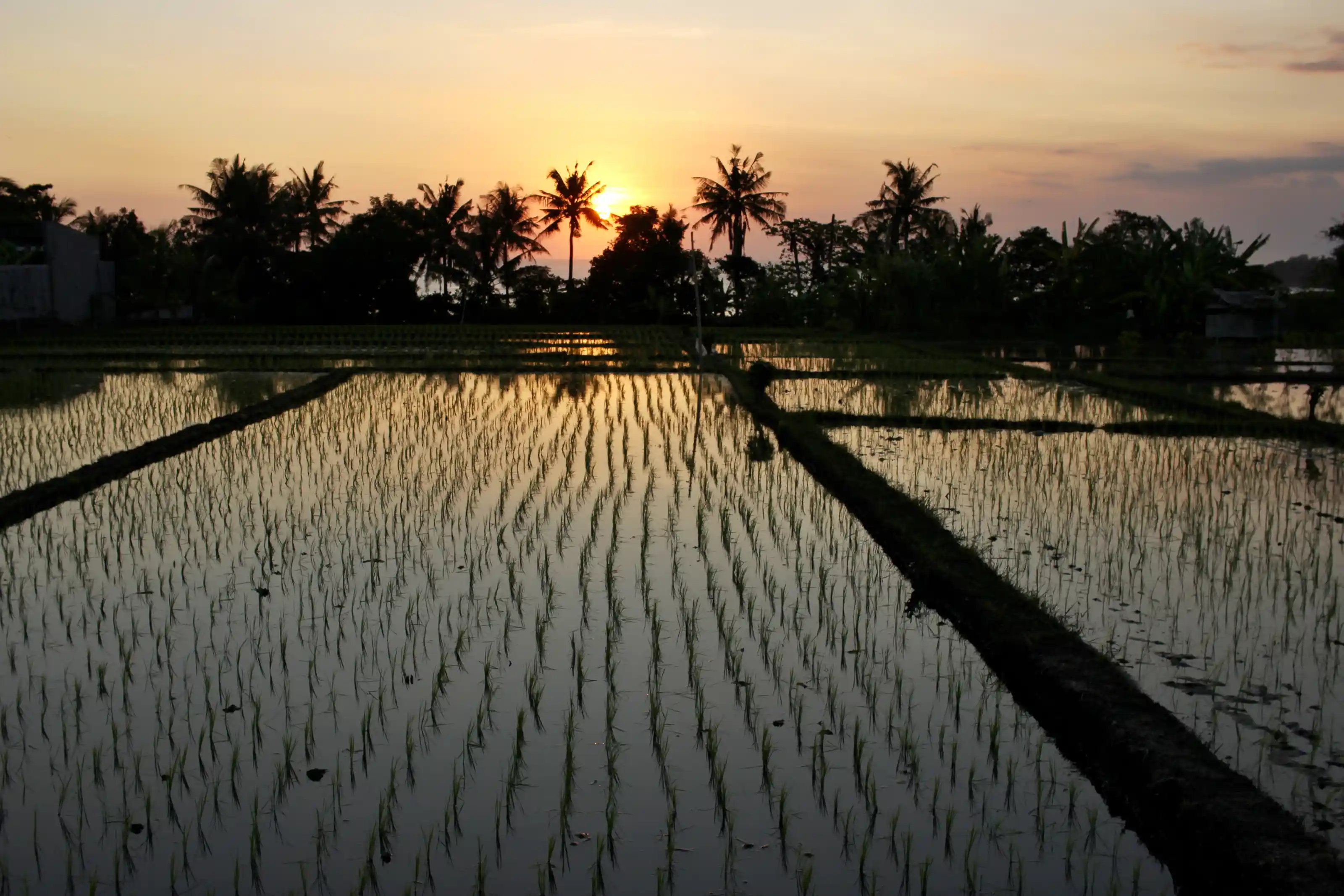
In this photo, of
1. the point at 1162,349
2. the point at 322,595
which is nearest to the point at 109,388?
the point at 322,595

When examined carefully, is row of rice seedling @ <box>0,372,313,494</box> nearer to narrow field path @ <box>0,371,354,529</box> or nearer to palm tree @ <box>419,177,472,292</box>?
narrow field path @ <box>0,371,354,529</box>

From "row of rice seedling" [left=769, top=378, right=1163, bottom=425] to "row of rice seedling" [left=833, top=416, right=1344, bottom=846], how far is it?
4.72ft

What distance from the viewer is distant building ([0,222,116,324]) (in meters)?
21.5

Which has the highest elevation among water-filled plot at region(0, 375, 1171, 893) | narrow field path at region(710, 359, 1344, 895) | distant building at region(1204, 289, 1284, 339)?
distant building at region(1204, 289, 1284, 339)

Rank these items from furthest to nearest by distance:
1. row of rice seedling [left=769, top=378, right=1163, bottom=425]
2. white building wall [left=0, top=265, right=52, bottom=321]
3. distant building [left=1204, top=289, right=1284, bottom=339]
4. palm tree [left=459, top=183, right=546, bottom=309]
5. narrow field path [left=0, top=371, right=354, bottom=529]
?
palm tree [left=459, top=183, right=546, bottom=309], white building wall [left=0, top=265, right=52, bottom=321], distant building [left=1204, top=289, right=1284, bottom=339], row of rice seedling [left=769, top=378, right=1163, bottom=425], narrow field path [left=0, top=371, right=354, bottom=529]

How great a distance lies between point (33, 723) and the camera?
308 centimetres

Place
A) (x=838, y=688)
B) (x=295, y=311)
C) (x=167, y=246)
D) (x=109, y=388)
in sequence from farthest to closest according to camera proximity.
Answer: (x=295, y=311) < (x=167, y=246) < (x=109, y=388) < (x=838, y=688)

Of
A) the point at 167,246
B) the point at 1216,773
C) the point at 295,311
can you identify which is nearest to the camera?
the point at 1216,773

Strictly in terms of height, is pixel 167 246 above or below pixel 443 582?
above

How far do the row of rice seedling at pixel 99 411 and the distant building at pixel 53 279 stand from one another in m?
9.05

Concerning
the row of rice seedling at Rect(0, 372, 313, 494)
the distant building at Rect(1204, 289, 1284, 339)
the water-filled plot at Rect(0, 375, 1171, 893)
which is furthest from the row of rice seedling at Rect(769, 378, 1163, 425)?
the distant building at Rect(1204, 289, 1284, 339)

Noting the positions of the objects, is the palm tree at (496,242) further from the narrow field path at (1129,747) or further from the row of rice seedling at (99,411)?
the narrow field path at (1129,747)

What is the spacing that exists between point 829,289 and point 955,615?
23273 mm

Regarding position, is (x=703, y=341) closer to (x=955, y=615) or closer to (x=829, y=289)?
(x=829, y=289)
